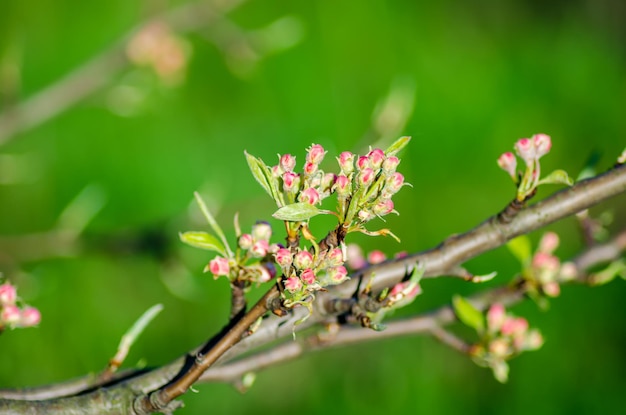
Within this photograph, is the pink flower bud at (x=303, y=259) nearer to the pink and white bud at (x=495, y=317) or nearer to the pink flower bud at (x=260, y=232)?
the pink flower bud at (x=260, y=232)

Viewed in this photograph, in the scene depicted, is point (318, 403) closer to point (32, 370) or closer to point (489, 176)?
point (32, 370)

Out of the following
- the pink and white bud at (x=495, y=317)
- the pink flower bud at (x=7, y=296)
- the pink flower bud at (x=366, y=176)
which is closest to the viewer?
the pink flower bud at (x=366, y=176)

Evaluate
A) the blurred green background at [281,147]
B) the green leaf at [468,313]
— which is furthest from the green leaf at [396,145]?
the blurred green background at [281,147]

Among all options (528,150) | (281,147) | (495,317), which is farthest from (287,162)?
(281,147)

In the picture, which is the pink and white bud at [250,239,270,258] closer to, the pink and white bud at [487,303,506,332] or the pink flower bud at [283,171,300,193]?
the pink flower bud at [283,171,300,193]

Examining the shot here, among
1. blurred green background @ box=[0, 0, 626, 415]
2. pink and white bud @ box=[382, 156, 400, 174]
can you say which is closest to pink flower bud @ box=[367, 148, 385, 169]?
pink and white bud @ box=[382, 156, 400, 174]

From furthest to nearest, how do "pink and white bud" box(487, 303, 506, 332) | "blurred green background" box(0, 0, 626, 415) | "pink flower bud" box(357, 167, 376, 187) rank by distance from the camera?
"blurred green background" box(0, 0, 626, 415) → "pink and white bud" box(487, 303, 506, 332) → "pink flower bud" box(357, 167, 376, 187)
